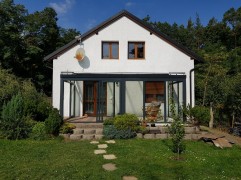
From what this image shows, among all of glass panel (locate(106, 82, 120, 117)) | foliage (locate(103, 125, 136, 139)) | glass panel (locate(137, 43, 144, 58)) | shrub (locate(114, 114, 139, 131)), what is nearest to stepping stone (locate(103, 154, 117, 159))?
foliage (locate(103, 125, 136, 139))

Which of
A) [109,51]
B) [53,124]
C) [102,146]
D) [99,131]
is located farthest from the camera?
[109,51]

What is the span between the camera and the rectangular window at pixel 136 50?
16.3m

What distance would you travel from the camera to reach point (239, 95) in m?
15.5

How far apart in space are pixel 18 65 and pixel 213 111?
907 inches

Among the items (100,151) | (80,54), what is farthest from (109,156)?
(80,54)

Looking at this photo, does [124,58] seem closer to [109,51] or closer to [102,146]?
[109,51]

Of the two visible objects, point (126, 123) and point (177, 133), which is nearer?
point (177, 133)

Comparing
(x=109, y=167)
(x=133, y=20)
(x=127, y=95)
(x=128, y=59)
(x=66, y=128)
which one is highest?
(x=133, y=20)

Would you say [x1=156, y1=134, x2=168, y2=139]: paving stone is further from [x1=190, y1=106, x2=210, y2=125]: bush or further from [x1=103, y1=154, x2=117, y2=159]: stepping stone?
[x1=103, y1=154, x2=117, y2=159]: stepping stone

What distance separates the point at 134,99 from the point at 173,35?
114 feet

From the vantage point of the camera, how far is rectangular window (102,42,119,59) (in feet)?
53.3

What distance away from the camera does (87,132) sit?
504 inches

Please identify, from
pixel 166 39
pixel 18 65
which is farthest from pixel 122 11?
pixel 18 65

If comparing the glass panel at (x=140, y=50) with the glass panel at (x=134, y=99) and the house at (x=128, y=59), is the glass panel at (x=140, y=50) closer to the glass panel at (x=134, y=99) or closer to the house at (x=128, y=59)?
the house at (x=128, y=59)
